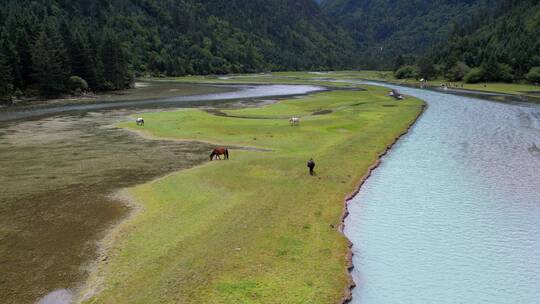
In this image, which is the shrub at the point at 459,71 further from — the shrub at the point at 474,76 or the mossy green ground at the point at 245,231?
the mossy green ground at the point at 245,231

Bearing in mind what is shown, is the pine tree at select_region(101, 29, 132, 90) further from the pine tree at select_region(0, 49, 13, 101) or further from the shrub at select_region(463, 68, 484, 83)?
the shrub at select_region(463, 68, 484, 83)

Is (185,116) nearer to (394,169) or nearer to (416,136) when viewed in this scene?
(416,136)

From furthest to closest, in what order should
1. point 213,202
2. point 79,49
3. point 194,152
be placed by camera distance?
point 79,49, point 194,152, point 213,202

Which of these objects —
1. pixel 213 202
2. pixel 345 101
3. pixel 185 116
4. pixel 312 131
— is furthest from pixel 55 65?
pixel 213 202

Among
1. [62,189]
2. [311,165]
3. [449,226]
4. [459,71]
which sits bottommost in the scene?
[449,226]

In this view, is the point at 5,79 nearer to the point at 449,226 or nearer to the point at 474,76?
the point at 449,226

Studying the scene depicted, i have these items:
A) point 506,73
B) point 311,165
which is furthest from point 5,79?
point 506,73
